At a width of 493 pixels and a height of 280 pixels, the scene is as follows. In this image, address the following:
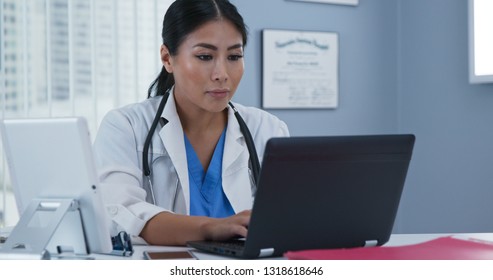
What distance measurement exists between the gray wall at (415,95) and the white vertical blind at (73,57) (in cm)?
52

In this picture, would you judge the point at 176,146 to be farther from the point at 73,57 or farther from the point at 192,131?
the point at 73,57

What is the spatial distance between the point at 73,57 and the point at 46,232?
1.80 meters

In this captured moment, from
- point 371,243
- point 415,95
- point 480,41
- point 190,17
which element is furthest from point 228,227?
point 415,95

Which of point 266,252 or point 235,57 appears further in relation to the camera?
point 235,57

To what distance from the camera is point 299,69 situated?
354 cm

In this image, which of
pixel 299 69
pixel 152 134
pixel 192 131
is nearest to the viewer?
pixel 152 134

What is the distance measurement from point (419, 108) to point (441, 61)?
0.29m

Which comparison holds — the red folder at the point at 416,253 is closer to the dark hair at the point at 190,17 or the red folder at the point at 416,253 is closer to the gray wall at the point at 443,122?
the dark hair at the point at 190,17

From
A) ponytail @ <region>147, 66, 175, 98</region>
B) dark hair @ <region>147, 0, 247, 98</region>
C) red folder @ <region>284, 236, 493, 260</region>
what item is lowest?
red folder @ <region>284, 236, 493, 260</region>

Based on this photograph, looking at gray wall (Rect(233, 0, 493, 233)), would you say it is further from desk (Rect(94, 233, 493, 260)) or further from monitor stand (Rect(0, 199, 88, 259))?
monitor stand (Rect(0, 199, 88, 259))

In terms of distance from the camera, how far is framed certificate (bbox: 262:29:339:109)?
3.45 m

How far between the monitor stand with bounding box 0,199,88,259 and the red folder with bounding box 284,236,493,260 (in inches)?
17.5

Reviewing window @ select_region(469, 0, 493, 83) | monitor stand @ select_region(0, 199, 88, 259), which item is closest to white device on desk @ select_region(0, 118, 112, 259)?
monitor stand @ select_region(0, 199, 88, 259)
